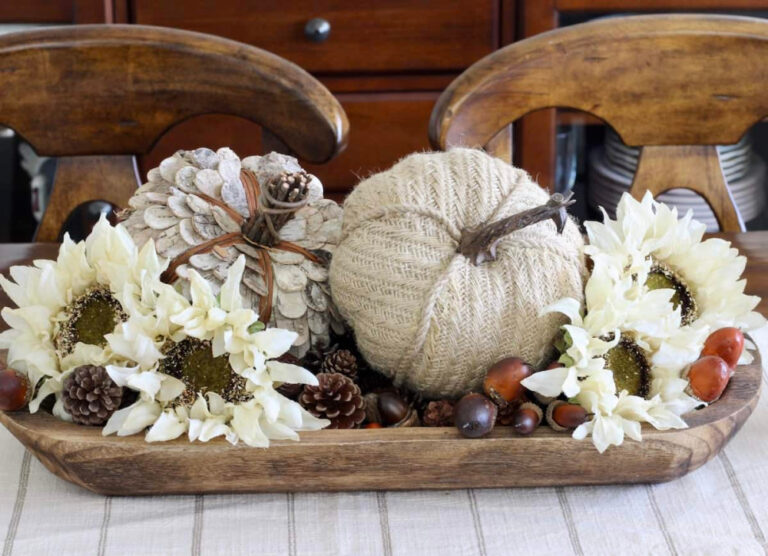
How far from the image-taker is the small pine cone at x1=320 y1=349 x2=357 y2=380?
0.71 m

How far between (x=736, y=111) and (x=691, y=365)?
0.57 m

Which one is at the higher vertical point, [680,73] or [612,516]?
[680,73]

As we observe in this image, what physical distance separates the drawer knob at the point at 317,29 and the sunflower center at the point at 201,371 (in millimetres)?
1103

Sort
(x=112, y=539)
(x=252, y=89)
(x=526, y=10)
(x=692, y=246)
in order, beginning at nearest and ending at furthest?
(x=112, y=539), (x=692, y=246), (x=252, y=89), (x=526, y=10)

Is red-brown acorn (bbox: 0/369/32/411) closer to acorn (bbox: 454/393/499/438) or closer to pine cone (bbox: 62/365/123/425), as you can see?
pine cone (bbox: 62/365/123/425)

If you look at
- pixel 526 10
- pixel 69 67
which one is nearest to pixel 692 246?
pixel 69 67

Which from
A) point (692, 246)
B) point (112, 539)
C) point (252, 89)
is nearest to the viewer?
point (112, 539)

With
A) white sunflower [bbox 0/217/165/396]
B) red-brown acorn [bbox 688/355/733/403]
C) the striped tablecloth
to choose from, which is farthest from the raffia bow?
red-brown acorn [bbox 688/355/733/403]

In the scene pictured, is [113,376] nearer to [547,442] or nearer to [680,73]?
[547,442]

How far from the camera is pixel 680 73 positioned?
1.11 m

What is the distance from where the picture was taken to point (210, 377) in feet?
2.08

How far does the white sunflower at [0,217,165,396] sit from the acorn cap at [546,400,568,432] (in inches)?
10.2

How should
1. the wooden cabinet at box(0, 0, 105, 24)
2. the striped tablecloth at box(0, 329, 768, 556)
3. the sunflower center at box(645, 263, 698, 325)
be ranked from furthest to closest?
the wooden cabinet at box(0, 0, 105, 24), the sunflower center at box(645, 263, 698, 325), the striped tablecloth at box(0, 329, 768, 556)

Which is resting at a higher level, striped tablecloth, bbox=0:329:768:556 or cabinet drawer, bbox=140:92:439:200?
striped tablecloth, bbox=0:329:768:556
